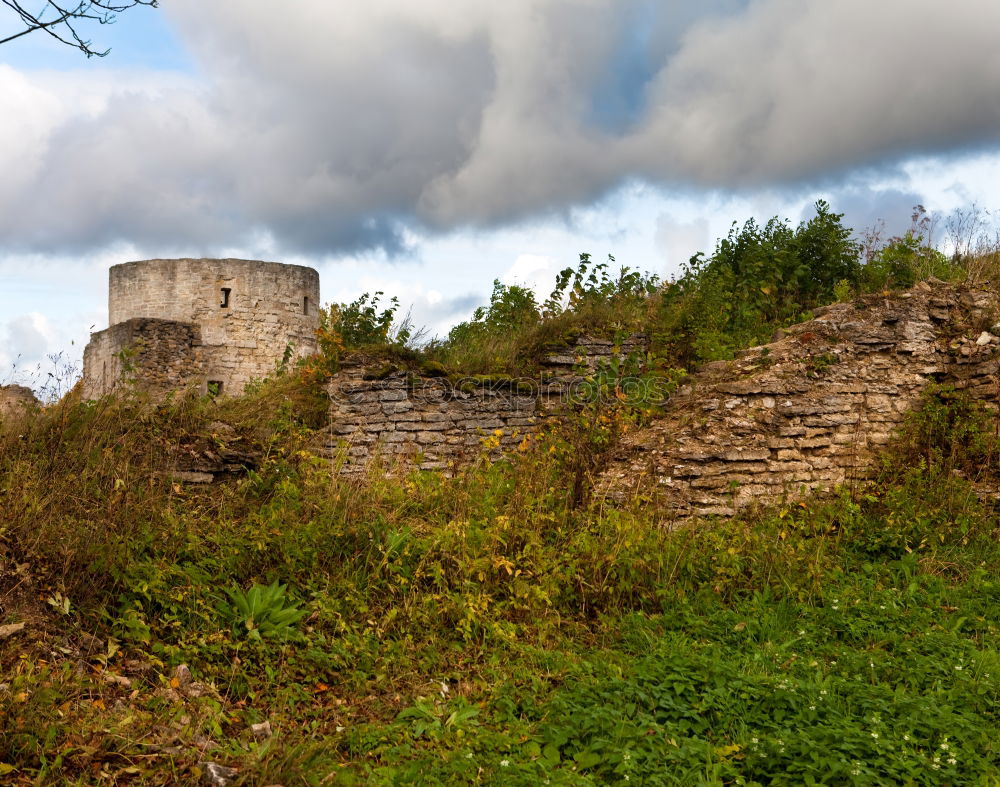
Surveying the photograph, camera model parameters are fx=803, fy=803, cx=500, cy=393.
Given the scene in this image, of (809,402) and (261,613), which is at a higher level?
(809,402)

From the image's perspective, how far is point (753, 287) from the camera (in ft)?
34.6

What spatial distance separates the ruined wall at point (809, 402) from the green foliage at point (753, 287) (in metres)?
1.02

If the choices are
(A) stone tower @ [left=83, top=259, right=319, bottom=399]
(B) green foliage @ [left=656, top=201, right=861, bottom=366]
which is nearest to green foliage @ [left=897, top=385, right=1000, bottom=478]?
(B) green foliage @ [left=656, top=201, right=861, bottom=366]

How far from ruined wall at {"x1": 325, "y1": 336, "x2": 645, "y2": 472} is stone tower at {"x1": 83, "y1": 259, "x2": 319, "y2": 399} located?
1064cm

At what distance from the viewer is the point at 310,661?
16.2 feet

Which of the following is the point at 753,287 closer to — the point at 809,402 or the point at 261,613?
the point at 809,402

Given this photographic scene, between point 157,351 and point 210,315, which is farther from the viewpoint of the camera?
point 210,315

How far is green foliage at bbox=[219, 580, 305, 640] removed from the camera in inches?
197

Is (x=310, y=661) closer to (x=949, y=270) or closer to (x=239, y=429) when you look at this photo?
(x=239, y=429)

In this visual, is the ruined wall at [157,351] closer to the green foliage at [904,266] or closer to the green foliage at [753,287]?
the green foliage at [753,287]

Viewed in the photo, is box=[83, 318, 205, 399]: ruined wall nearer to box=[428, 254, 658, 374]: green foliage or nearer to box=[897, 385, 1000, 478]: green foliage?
box=[428, 254, 658, 374]: green foliage

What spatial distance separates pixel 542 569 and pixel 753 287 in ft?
20.1

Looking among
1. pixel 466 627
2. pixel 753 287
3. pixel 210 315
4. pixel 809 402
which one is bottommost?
pixel 466 627

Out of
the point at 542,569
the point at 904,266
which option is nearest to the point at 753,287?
the point at 904,266
